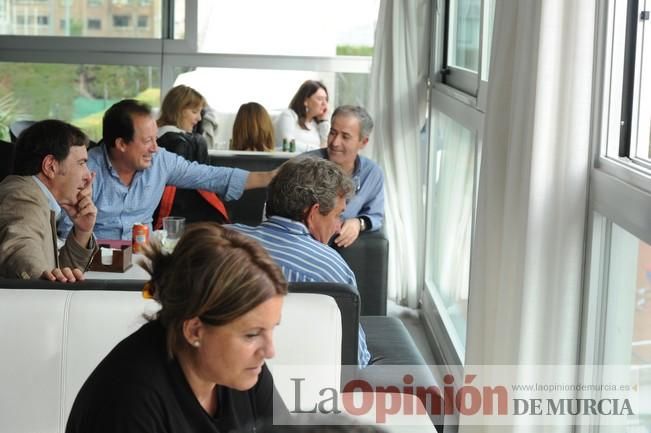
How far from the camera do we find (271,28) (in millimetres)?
7797

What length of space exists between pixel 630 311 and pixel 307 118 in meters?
5.09

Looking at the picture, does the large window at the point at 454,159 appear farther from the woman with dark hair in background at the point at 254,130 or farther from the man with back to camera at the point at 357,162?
→ the woman with dark hair in background at the point at 254,130

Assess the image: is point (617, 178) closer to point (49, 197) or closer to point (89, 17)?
point (49, 197)

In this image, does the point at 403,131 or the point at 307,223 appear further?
the point at 403,131

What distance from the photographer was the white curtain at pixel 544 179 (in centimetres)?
260

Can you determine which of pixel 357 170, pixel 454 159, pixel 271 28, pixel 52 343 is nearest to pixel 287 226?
pixel 52 343

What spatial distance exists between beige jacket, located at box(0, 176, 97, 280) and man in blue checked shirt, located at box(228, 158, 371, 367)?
2.02 feet

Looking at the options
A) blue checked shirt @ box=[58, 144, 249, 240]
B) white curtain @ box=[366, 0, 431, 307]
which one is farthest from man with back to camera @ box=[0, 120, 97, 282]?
white curtain @ box=[366, 0, 431, 307]

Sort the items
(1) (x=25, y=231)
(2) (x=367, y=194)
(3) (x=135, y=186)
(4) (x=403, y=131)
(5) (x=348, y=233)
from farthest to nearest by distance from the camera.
A: 1. (4) (x=403, y=131)
2. (2) (x=367, y=194)
3. (3) (x=135, y=186)
4. (5) (x=348, y=233)
5. (1) (x=25, y=231)

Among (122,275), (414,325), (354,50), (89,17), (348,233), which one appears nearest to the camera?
(122,275)

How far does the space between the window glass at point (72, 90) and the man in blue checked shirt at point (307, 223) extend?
449cm

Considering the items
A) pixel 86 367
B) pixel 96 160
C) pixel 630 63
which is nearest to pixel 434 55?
pixel 96 160

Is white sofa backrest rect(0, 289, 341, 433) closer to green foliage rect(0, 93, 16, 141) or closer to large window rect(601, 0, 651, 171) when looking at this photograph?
large window rect(601, 0, 651, 171)

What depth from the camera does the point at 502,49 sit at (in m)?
3.00
